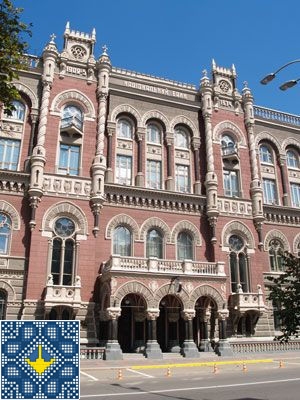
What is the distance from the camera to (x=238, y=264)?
108 feet

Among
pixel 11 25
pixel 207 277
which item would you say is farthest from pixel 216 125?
pixel 11 25

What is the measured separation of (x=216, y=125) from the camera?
118ft

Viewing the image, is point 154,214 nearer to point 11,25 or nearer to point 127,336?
point 127,336

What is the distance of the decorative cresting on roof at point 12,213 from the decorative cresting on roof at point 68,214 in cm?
191

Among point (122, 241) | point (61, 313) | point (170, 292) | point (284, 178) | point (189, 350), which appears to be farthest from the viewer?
point (284, 178)

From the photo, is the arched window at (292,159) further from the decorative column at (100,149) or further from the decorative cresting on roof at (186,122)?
the decorative column at (100,149)

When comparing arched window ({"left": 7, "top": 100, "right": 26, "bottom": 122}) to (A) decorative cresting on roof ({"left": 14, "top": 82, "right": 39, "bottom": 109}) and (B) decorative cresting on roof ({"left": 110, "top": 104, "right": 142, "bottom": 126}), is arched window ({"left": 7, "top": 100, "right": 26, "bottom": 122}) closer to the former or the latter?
(A) decorative cresting on roof ({"left": 14, "top": 82, "right": 39, "bottom": 109})

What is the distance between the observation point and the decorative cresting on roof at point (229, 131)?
35.9 metres

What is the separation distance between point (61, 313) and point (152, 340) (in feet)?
20.4

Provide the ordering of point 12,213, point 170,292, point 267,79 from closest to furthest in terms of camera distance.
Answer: point 267,79 → point 170,292 → point 12,213

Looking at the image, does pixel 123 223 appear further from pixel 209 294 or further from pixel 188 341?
pixel 188 341

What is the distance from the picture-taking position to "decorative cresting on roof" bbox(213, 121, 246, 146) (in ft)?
118

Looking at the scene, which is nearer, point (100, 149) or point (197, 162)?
point (100, 149)

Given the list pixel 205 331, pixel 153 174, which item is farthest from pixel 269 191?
pixel 205 331
